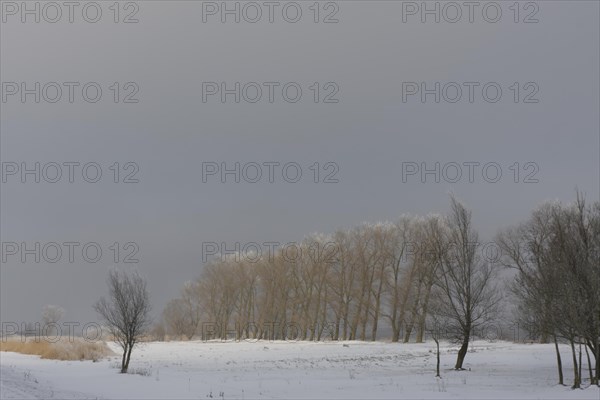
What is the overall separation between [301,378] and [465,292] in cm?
1108

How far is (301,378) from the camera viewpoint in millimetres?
26844

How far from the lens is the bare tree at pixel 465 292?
31062 mm

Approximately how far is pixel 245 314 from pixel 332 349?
39.7m

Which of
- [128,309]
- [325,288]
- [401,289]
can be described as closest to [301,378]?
[128,309]

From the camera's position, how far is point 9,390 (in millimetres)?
17453

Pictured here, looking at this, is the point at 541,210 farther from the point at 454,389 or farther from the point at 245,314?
the point at 245,314

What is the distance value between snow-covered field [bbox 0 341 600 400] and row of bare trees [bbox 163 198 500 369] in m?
14.4

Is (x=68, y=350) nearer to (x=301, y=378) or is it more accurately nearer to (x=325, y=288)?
(x=301, y=378)

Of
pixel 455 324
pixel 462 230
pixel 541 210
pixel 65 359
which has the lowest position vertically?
pixel 65 359

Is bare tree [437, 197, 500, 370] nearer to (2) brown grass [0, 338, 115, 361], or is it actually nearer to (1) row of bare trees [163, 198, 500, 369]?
(1) row of bare trees [163, 198, 500, 369]

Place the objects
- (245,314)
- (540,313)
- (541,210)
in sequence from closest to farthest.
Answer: (540,313) → (541,210) → (245,314)

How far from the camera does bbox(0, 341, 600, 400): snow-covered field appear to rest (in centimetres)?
2078

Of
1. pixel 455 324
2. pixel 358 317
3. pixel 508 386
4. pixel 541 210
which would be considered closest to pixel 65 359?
pixel 455 324

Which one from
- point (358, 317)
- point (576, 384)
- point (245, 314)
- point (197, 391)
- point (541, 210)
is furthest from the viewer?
point (245, 314)
